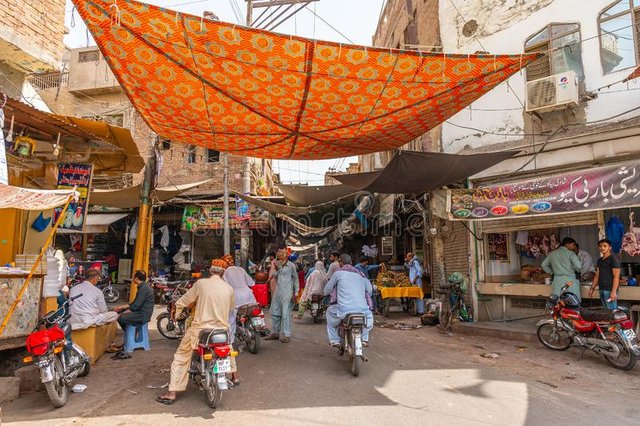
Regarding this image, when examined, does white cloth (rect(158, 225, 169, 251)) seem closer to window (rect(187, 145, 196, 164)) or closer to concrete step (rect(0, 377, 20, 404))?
window (rect(187, 145, 196, 164))

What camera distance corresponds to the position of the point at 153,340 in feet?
29.6

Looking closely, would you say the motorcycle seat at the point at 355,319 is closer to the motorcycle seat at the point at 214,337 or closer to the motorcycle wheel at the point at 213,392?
the motorcycle seat at the point at 214,337

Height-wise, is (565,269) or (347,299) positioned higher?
(565,269)

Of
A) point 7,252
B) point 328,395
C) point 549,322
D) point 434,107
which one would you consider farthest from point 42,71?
point 549,322

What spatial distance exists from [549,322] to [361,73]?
5.42 m

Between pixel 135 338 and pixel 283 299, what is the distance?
268cm

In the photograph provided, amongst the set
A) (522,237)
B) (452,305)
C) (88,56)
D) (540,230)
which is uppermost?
(88,56)

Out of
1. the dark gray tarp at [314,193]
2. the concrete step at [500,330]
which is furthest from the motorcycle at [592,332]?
the dark gray tarp at [314,193]

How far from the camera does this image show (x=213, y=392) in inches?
190

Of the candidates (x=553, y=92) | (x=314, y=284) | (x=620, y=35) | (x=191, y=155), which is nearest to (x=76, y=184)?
(x=314, y=284)

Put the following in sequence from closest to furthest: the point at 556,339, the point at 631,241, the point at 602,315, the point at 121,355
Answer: the point at 602,315
the point at 121,355
the point at 556,339
the point at 631,241

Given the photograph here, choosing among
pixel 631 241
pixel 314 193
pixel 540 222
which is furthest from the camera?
pixel 314 193

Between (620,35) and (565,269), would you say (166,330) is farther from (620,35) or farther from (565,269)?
(620,35)

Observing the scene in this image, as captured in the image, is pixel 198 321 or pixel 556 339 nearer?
pixel 198 321
